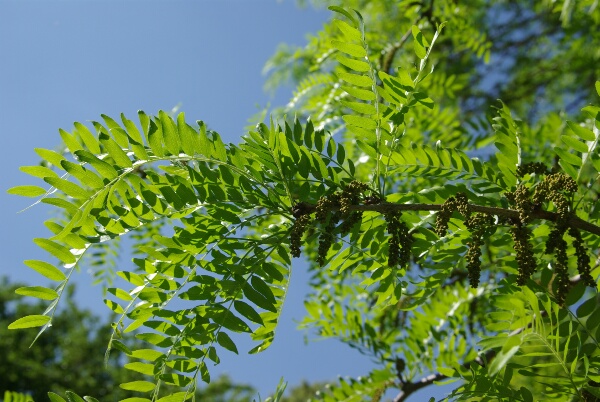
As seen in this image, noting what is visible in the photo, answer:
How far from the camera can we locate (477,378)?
1.30 metres

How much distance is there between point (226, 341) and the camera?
1355mm

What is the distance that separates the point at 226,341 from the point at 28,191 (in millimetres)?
558

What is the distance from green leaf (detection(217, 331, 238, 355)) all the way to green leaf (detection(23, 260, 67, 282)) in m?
0.38

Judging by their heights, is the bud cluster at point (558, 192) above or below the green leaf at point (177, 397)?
above

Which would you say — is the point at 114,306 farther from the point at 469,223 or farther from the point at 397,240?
the point at 469,223

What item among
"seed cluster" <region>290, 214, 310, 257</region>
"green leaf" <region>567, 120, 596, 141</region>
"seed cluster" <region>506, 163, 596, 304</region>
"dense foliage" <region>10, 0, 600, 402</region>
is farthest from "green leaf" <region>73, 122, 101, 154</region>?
"green leaf" <region>567, 120, 596, 141</region>

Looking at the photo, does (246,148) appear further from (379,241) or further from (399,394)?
(399,394)

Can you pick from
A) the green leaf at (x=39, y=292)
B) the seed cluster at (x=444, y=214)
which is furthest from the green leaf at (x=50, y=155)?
the seed cluster at (x=444, y=214)

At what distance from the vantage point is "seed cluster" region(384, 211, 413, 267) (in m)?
1.37

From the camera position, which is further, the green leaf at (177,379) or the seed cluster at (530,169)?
the seed cluster at (530,169)

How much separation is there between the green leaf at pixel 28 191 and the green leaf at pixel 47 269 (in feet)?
0.49

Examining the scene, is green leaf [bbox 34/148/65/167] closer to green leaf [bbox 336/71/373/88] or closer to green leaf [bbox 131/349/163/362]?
green leaf [bbox 131/349/163/362]

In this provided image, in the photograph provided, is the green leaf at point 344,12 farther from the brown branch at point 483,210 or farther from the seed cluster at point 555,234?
the seed cluster at point 555,234

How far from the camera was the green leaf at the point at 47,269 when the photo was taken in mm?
1378
